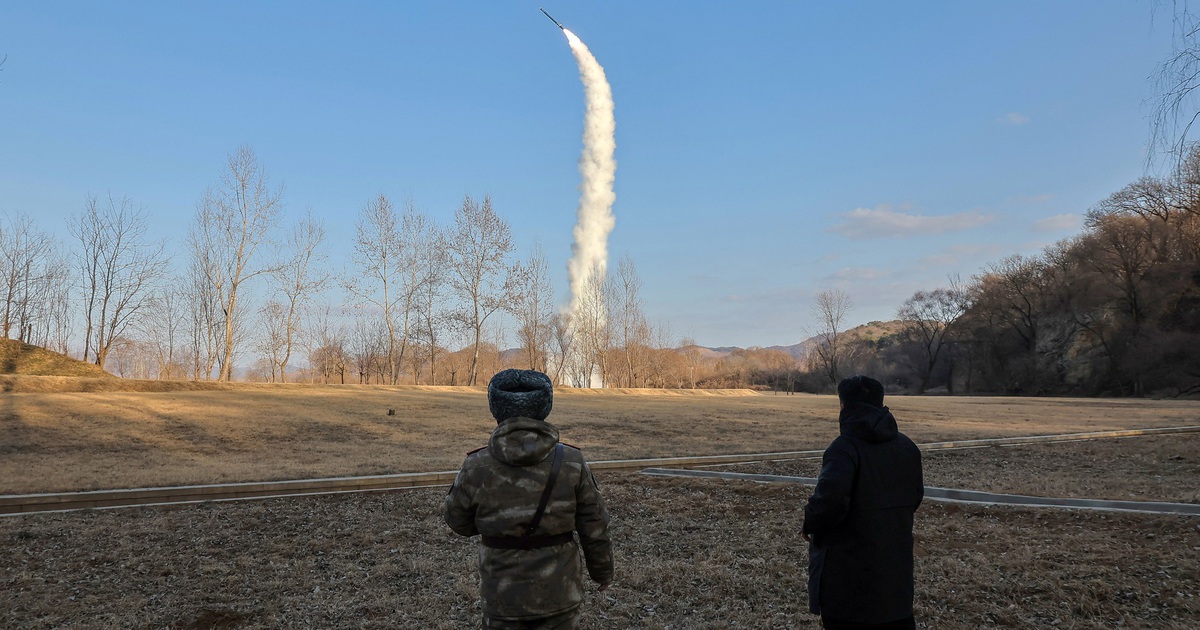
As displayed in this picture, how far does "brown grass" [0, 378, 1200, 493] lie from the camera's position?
42.7ft

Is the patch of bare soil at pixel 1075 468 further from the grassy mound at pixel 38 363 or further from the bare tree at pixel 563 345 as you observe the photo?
the bare tree at pixel 563 345

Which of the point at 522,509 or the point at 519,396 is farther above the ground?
the point at 519,396

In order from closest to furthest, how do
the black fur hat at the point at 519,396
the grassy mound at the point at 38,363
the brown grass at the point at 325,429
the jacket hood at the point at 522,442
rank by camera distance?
the jacket hood at the point at 522,442, the black fur hat at the point at 519,396, the brown grass at the point at 325,429, the grassy mound at the point at 38,363

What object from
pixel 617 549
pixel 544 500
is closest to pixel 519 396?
pixel 544 500

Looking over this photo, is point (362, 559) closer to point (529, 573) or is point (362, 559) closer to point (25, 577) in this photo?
point (25, 577)

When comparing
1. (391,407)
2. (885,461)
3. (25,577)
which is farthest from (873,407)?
(391,407)

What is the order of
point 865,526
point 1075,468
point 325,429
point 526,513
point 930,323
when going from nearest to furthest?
point 526,513 < point 865,526 < point 1075,468 < point 325,429 < point 930,323

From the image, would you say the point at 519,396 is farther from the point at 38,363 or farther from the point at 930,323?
the point at 930,323

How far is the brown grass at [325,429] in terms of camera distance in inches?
512

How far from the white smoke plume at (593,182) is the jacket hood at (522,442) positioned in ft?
132

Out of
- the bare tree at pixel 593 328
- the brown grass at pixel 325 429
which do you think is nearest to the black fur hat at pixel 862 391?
the brown grass at pixel 325 429

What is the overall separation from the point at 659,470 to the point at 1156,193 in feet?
224

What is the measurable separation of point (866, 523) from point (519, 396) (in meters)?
1.76

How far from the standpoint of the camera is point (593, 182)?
50.1m
